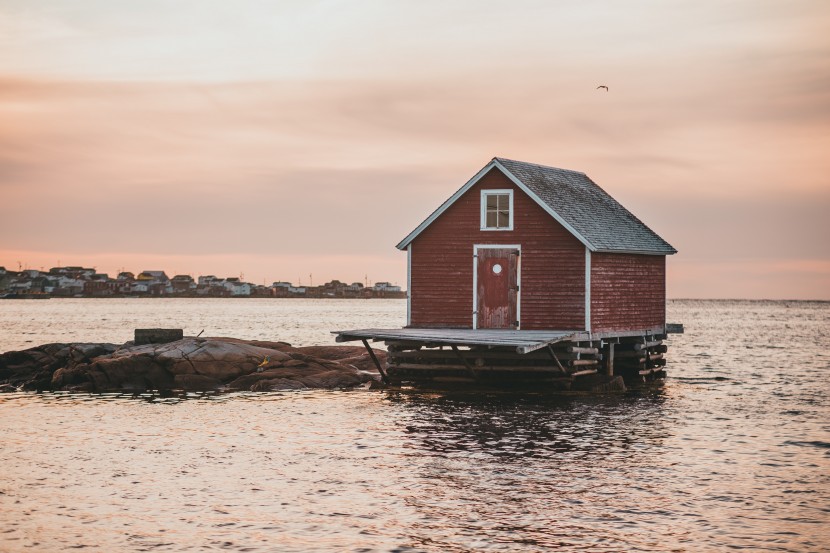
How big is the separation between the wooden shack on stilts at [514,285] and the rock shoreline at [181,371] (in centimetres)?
352

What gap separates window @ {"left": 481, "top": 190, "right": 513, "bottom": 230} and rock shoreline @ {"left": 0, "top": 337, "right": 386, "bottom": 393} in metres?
7.02

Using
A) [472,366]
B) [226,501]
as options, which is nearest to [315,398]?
[472,366]

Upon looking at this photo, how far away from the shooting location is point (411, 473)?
19.2 metres

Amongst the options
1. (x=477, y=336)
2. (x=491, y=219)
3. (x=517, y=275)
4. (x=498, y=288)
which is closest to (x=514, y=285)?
(x=517, y=275)

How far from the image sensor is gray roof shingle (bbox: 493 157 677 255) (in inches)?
1270

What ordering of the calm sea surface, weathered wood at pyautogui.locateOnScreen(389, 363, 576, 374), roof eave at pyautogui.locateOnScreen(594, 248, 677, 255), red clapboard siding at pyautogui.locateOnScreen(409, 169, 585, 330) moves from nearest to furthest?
the calm sea surface → weathered wood at pyautogui.locateOnScreen(389, 363, 576, 374) → red clapboard siding at pyautogui.locateOnScreen(409, 169, 585, 330) → roof eave at pyautogui.locateOnScreen(594, 248, 677, 255)

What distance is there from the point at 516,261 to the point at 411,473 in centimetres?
1408

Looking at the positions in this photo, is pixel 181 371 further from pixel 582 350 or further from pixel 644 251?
pixel 644 251

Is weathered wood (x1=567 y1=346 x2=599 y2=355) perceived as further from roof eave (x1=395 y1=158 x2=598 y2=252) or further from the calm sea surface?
roof eave (x1=395 y1=158 x2=598 y2=252)

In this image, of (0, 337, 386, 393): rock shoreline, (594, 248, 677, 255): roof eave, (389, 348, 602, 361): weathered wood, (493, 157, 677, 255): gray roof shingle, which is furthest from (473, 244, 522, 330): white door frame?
(0, 337, 386, 393): rock shoreline

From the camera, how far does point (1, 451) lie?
871 inches

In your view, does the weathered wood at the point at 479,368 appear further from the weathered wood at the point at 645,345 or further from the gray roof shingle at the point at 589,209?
the weathered wood at the point at 645,345

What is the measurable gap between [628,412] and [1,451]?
16229 mm

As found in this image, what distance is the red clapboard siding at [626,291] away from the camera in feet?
105
